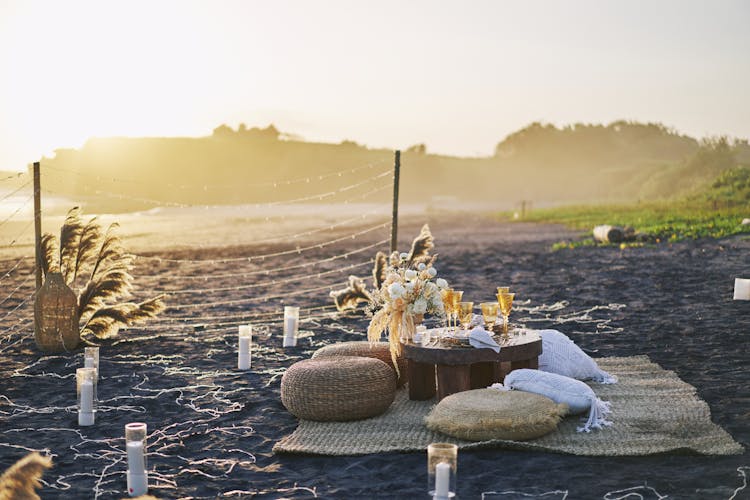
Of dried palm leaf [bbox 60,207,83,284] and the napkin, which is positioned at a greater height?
dried palm leaf [bbox 60,207,83,284]

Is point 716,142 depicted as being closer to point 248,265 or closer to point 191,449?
point 248,265

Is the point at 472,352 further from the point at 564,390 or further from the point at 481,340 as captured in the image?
the point at 564,390

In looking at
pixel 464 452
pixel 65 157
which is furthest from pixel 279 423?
pixel 65 157

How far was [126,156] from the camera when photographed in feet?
239

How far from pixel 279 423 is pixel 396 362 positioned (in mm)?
1132

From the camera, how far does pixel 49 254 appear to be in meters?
8.94

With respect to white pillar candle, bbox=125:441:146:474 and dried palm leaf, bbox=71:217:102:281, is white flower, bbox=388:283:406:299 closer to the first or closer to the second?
white pillar candle, bbox=125:441:146:474

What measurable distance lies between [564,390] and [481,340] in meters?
0.69

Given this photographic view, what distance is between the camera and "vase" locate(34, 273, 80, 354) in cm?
861

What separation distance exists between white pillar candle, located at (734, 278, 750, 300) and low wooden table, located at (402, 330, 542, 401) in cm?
483

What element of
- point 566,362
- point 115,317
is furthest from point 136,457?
point 115,317

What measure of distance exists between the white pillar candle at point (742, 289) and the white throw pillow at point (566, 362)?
4.20 meters

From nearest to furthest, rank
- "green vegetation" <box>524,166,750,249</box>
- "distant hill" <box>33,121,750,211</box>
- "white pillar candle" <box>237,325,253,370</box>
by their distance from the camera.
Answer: "white pillar candle" <box>237,325,253,370</box> → "green vegetation" <box>524,166,750,249</box> → "distant hill" <box>33,121,750,211</box>

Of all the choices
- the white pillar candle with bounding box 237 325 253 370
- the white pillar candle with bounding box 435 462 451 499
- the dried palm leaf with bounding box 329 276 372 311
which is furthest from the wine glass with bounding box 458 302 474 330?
the dried palm leaf with bounding box 329 276 372 311
